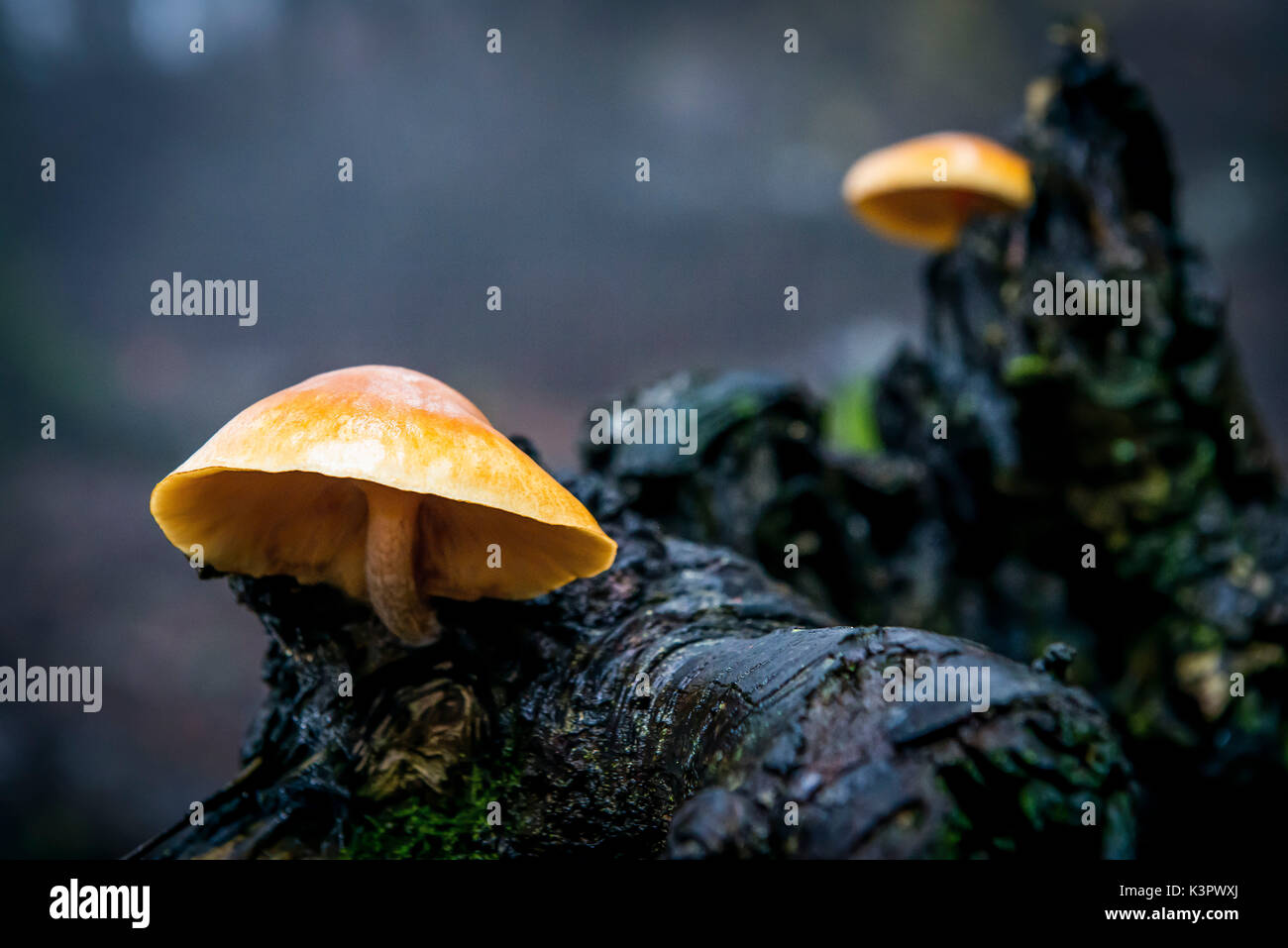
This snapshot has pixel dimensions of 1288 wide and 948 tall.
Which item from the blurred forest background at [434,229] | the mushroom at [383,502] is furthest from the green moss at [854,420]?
the mushroom at [383,502]

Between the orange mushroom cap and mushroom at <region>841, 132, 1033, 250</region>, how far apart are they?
6.91ft

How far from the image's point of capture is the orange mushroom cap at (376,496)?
0.81 metres

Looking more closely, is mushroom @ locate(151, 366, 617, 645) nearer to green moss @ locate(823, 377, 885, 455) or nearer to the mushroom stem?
the mushroom stem

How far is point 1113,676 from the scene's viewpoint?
240cm

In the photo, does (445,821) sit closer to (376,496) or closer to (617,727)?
(617,727)

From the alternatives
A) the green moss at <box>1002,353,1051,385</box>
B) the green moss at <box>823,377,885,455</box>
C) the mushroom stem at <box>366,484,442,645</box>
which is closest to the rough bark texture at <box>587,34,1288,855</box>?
the green moss at <box>1002,353,1051,385</box>

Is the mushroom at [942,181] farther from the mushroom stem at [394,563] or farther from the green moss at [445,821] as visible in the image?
the green moss at [445,821]

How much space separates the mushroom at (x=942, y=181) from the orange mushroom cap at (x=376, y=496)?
6.91 feet

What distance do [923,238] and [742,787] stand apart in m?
3.12

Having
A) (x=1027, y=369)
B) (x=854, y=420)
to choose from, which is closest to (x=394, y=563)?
(x=1027, y=369)

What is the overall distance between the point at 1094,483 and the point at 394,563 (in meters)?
2.18

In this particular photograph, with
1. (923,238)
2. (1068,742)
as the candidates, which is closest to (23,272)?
(923,238)

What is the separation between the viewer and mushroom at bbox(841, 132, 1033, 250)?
2.45m

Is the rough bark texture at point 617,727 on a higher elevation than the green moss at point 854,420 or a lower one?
lower
